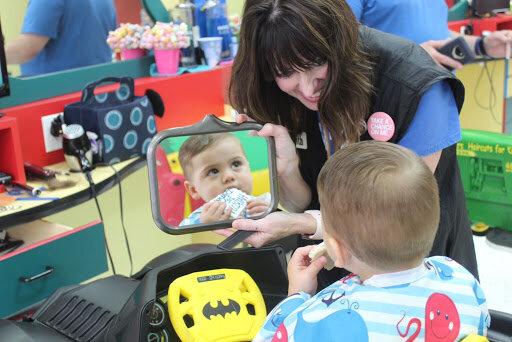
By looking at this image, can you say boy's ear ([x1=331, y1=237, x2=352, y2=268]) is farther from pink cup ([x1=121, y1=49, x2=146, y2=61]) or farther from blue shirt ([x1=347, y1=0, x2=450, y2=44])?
pink cup ([x1=121, y1=49, x2=146, y2=61])

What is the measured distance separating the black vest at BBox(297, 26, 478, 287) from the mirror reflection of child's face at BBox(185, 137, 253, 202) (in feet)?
0.58

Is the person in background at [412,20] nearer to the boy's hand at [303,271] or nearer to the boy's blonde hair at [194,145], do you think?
the boy's blonde hair at [194,145]


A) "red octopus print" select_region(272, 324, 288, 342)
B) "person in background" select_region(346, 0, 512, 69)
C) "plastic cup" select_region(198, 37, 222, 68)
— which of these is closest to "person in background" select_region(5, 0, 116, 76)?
"plastic cup" select_region(198, 37, 222, 68)

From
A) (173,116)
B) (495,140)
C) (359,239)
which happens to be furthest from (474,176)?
(359,239)

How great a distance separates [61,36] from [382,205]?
6.73ft

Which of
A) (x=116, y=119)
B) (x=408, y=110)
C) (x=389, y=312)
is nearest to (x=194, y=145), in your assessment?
(x=408, y=110)

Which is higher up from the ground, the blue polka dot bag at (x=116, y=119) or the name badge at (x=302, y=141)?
the name badge at (x=302, y=141)

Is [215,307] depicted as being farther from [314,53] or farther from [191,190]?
[314,53]

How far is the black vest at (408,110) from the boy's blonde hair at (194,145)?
24 cm

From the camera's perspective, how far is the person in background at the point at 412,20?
2.41 meters

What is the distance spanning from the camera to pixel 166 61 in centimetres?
293

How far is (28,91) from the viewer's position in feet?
8.26

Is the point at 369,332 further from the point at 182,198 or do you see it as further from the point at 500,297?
the point at 500,297

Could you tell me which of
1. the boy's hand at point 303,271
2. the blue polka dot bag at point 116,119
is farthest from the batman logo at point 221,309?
the blue polka dot bag at point 116,119
